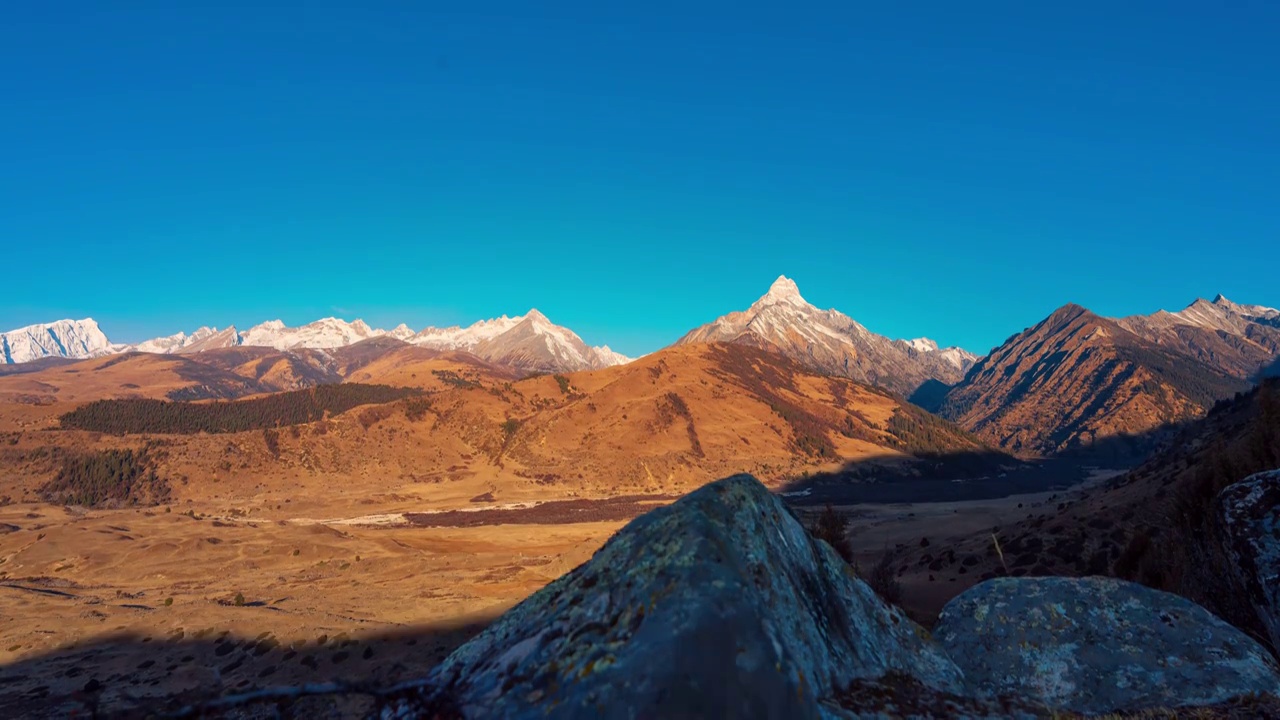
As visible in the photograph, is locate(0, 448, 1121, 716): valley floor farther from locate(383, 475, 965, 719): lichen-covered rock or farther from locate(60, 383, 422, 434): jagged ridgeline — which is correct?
locate(60, 383, 422, 434): jagged ridgeline

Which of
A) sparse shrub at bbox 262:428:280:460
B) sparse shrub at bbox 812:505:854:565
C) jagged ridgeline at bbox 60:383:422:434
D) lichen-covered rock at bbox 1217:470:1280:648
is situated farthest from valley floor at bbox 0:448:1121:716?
jagged ridgeline at bbox 60:383:422:434

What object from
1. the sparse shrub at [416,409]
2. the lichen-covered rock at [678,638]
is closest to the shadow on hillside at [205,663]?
the lichen-covered rock at [678,638]

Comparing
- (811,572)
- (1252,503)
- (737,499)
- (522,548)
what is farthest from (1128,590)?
(522,548)

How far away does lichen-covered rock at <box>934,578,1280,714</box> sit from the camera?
8320mm

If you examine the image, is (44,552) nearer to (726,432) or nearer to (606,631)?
(606,631)

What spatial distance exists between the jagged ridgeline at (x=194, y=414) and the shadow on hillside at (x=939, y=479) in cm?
12721

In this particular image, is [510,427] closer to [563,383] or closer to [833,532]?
[563,383]

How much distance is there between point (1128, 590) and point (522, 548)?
59.5 metres

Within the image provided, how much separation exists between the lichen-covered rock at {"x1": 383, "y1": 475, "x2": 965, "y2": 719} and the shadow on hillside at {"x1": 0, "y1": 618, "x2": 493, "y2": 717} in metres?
19.4

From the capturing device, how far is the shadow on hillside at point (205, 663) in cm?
2288

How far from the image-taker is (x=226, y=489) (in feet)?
353

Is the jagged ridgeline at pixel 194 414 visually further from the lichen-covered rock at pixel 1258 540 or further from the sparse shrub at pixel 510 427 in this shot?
the lichen-covered rock at pixel 1258 540

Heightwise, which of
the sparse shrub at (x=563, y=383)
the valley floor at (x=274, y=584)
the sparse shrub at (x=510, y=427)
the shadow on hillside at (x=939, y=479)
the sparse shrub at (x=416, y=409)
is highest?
the sparse shrub at (x=563, y=383)

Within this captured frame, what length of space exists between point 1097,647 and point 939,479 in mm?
150890
